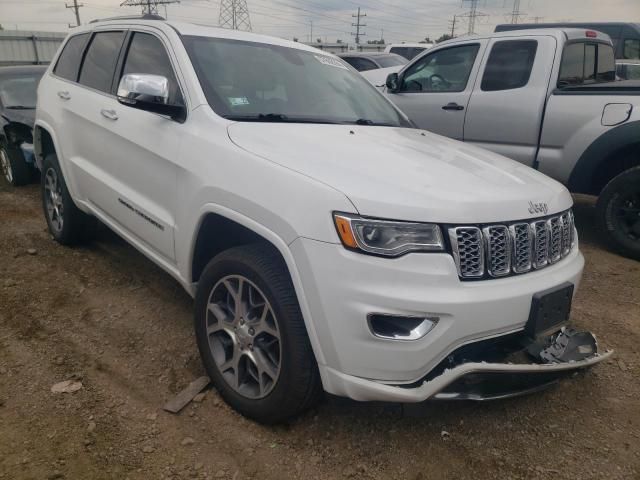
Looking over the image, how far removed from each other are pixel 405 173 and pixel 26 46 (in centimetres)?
3271

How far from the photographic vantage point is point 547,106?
532 cm

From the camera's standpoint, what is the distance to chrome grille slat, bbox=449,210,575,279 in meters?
2.16

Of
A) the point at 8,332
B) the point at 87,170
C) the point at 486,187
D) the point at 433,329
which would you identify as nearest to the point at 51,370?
the point at 8,332

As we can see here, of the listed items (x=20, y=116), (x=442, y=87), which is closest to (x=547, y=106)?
(x=442, y=87)

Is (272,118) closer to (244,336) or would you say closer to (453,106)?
(244,336)

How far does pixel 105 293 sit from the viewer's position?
4.04 m

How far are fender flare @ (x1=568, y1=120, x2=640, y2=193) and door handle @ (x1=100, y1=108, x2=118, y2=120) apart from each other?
160 inches

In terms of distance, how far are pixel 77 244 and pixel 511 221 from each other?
394 cm

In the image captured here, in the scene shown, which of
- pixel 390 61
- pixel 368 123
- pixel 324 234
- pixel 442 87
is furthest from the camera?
pixel 390 61

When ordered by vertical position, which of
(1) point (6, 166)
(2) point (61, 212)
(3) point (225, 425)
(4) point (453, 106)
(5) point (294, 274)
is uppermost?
(4) point (453, 106)

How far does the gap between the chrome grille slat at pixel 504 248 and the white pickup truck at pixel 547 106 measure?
2.86 meters

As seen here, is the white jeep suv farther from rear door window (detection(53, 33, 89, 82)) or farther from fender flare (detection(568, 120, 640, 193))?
fender flare (detection(568, 120, 640, 193))

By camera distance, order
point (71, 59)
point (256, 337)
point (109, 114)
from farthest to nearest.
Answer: point (71, 59) < point (109, 114) < point (256, 337)

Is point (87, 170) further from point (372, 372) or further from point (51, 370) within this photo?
point (372, 372)
